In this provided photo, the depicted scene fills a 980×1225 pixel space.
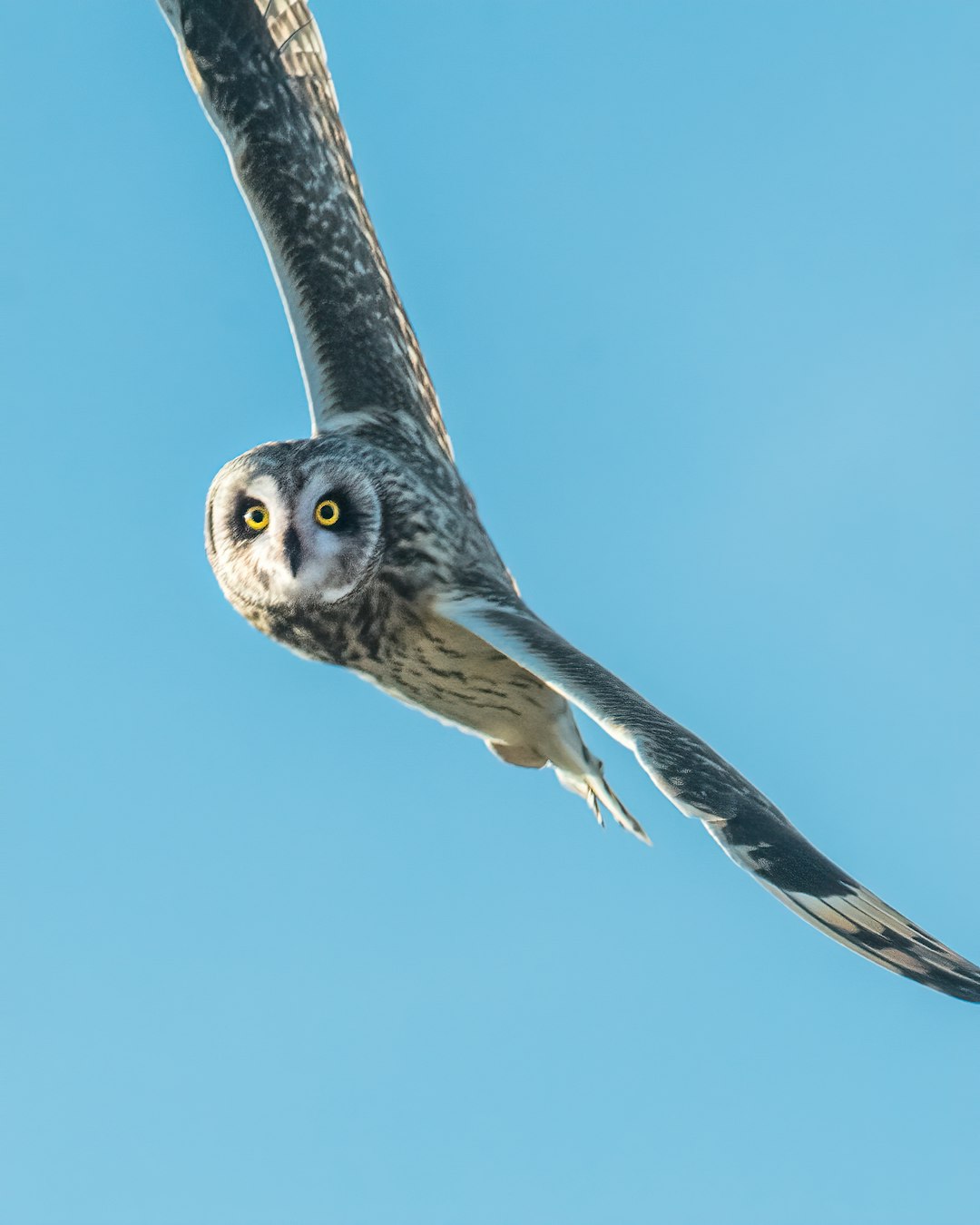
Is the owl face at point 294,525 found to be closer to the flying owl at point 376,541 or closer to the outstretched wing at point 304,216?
the flying owl at point 376,541

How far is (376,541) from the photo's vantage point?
6102 millimetres

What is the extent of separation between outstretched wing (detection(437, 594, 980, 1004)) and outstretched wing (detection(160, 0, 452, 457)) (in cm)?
224

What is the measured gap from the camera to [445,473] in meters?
6.96

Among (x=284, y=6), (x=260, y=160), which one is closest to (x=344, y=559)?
(x=260, y=160)

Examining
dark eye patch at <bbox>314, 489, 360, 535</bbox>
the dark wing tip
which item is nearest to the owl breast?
dark eye patch at <bbox>314, 489, 360, 535</bbox>

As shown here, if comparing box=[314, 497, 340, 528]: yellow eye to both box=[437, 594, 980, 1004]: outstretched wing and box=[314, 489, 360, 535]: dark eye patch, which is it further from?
box=[437, 594, 980, 1004]: outstretched wing

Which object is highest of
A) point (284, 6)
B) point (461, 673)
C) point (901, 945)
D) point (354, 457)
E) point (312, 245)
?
point (284, 6)

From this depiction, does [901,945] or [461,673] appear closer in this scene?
[901,945]

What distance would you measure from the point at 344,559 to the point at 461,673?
738 mm

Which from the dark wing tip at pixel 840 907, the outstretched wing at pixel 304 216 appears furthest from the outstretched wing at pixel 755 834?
the outstretched wing at pixel 304 216

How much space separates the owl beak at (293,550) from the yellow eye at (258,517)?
0.37 ft

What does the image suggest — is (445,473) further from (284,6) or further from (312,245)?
(284,6)

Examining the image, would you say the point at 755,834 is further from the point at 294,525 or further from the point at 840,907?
the point at 294,525

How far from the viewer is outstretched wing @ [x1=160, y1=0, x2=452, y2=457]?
7062mm
